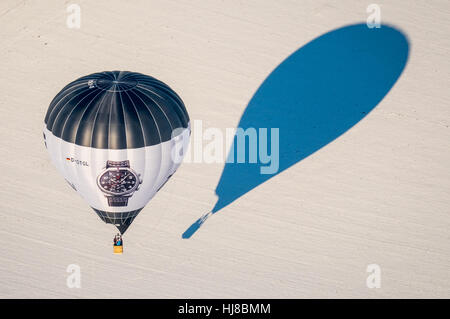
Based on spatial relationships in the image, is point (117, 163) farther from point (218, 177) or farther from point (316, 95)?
point (316, 95)

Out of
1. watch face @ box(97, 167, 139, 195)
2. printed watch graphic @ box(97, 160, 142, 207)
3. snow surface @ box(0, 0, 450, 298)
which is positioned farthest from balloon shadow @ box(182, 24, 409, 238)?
watch face @ box(97, 167, 139, 195)

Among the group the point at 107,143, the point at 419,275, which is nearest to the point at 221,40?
the point at 107,143

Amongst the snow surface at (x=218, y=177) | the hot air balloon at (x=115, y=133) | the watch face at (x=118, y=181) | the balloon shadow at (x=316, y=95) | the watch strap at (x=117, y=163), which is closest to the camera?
the hot air balloon at (x=115, y=133)

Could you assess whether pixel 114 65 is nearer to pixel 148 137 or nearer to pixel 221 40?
pixel 221 40

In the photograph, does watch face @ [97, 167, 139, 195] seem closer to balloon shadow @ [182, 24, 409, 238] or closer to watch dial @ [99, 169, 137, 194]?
watch dial @ [99, 169, 137, 194]

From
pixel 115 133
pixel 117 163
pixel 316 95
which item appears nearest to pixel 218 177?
pixel 316 95

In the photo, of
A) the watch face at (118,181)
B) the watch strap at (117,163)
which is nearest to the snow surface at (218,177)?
the watch face at (118,181)

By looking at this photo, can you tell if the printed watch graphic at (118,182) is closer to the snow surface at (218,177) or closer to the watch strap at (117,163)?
the watch strap at (117,163)
